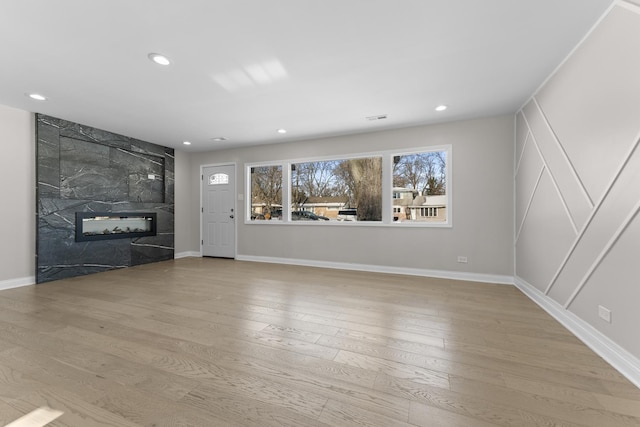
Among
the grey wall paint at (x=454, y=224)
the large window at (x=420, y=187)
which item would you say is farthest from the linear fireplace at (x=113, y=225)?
the large window at (x=420, y=187)

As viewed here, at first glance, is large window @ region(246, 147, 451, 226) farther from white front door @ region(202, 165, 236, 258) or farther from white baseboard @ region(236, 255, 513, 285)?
white baseboard @ region(236, 255, 513, 285)

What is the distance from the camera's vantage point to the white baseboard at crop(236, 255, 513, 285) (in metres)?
4.01

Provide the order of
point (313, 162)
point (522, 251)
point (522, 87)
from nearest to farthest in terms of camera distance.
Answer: point (522, 87) < point (522, 251) < point (313, 162)

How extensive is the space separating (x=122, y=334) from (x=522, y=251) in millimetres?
4726

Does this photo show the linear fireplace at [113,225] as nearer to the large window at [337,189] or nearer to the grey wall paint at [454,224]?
the grey wall paint at [454,224]

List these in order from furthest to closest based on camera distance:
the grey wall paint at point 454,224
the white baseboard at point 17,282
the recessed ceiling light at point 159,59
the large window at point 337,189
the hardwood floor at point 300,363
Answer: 1. the large window at point 337,189
2. the grey wall paint at point 454,224
3. the white baseboard at point 17,282
4. the recessed ceiling light at point 159,59
5. the hardwood floor at point 300,363

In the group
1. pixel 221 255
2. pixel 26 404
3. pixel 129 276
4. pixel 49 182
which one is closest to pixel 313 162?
pixel 221 255

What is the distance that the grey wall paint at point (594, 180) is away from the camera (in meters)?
1.74

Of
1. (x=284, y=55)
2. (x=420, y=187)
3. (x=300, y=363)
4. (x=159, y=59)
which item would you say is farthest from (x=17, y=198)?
(x=420, y=187)

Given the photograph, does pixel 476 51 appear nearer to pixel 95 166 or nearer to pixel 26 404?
pixel 26 404

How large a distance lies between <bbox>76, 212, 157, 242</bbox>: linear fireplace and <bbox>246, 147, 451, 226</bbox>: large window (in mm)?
2095

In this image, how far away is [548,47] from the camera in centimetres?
231

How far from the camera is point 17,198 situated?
3.77 meters

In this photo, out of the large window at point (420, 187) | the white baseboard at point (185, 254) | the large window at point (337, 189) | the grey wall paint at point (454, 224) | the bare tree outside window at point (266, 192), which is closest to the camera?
the grey wall paint at point (454, 224)
